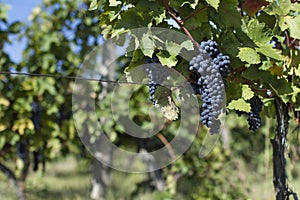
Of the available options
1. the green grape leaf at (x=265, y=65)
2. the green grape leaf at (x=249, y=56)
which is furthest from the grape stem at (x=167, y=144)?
the green grape leaf at (x=249, y=56)

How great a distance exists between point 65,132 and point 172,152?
3.30 ft

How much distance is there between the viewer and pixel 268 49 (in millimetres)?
1675

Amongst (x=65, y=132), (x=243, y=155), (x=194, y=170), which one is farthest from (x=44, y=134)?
(x=243, y=155)

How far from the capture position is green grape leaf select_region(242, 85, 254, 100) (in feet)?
5.47

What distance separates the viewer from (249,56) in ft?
5.26

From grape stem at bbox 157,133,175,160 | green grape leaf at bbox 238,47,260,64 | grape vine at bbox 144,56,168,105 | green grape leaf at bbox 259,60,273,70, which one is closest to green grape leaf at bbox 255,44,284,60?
green grape leaf at bbox 238,47,260,64

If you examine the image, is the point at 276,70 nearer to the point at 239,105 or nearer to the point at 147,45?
the point at 239,105

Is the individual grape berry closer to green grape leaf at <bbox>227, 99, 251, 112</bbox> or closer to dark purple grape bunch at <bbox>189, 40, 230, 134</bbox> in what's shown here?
green grape leaf at <bbox>227, 99, 251, 112</bbox>

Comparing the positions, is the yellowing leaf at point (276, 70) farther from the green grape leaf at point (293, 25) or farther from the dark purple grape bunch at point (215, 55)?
the dark purple grape bunch at point (215, 55)

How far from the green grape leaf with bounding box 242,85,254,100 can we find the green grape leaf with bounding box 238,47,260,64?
0.42 ft

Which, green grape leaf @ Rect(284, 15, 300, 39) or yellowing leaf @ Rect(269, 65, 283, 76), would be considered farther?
yellowing leaf @ Rect(269, 65, 283, 76)

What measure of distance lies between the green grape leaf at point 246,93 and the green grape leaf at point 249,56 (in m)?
0.13

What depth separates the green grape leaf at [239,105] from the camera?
1.63m

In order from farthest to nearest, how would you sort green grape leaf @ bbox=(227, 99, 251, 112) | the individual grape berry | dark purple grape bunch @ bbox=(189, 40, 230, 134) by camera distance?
1. the individual grape berry
2. green grape leaf @ bbox=(227, 99, 251, 112)
3. dark purple grape bunch @ bbox=(189, 40, 230, 134)
